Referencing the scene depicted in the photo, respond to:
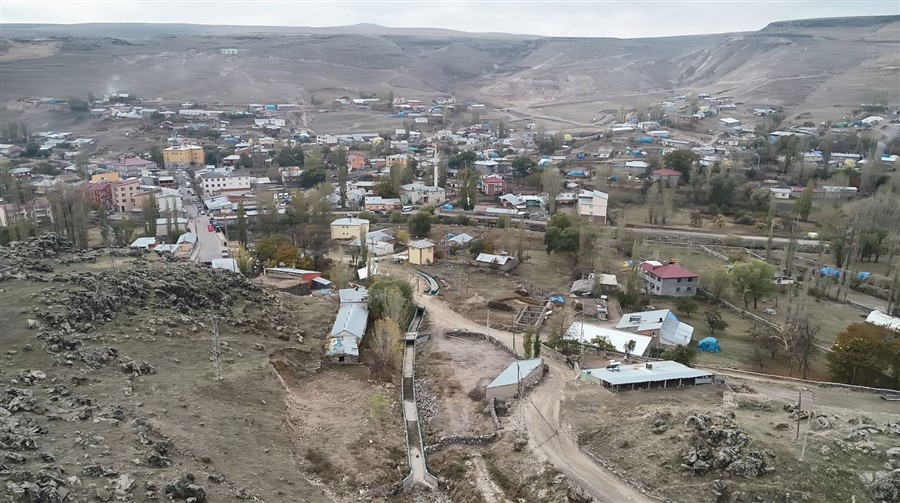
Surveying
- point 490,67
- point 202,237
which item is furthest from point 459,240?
point 490,67

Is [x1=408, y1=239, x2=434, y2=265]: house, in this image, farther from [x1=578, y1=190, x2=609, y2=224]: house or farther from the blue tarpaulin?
the blue tarpaulin

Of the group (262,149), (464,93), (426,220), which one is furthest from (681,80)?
(426,220)

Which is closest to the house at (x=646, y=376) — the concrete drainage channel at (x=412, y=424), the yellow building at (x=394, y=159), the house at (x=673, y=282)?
the concrete drainage channel at (x=412, y=424)

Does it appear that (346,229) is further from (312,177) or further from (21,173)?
(21,173)

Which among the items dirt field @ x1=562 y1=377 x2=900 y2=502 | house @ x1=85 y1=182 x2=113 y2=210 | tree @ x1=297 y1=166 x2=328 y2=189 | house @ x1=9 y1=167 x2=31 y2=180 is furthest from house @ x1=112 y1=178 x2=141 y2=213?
dirt field @ x1=562 y1=377 x2=900 y2=502

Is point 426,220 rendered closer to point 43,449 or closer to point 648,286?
point 648,286

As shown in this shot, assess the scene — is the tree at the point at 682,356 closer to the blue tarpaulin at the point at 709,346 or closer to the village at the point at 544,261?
the village at the point at 544,261
